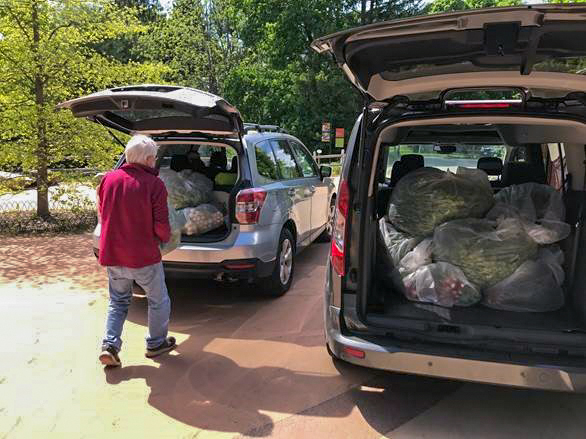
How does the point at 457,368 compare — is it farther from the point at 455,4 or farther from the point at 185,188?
the point at 455,4

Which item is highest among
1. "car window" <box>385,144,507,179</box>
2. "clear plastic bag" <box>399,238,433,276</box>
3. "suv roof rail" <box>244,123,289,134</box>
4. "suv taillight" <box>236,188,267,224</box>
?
"suv roof rail" <box>244,123,289,134</box>

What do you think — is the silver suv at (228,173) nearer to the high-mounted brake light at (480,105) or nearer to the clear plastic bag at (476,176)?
the clear plastic bag at (476,176)

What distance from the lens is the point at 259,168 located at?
514 centimetres

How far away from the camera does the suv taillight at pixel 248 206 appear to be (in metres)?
4.74

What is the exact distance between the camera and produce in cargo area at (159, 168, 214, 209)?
17.5ft

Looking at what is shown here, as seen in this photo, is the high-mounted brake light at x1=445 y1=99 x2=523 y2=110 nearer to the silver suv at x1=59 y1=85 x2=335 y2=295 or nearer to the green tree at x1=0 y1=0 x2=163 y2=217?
the silver suv at x1=59 y1=85 x2=335 y2=295

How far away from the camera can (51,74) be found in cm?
830

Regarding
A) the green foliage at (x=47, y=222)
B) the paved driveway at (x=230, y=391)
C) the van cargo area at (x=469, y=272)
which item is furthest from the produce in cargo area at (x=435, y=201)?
the green foliage at (x=47, y=222)

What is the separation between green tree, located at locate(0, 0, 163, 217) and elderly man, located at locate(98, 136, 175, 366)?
5523 mm

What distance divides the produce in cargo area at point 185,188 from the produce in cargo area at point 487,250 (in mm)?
2749

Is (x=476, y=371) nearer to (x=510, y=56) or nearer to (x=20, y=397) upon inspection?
(x=510, y=56)

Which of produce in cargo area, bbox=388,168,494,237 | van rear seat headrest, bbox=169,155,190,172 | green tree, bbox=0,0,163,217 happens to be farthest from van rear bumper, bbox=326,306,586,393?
green tree, bbox=0,0,163,217

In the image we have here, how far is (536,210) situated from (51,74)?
773 centimetres

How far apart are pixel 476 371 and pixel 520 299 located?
2.98 feet
